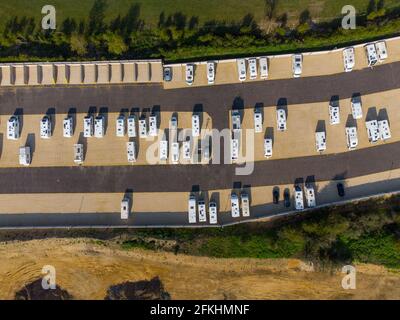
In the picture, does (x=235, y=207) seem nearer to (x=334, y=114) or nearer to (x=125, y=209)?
(x=125, y=209)

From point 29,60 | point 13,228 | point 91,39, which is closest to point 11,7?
point 29,60

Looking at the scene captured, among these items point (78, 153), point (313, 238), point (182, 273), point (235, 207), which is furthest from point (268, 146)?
point (78, 153)

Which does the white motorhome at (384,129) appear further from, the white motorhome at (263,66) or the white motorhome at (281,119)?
the white motorhome at (263,66)

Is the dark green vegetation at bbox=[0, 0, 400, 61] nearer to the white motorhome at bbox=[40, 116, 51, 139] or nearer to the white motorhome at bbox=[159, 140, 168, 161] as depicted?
the white motorhome at bbox=[40, 116, 51, 139]

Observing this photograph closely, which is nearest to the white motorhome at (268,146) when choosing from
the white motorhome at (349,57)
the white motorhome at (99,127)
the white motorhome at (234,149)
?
the white motorhome at (234,149)

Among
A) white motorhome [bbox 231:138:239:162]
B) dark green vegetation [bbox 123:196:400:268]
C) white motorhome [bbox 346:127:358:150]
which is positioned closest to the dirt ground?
dark green vegetation [bbox 123:196:400:268]

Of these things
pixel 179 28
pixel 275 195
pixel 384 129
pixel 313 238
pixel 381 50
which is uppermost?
pixel 179 28
